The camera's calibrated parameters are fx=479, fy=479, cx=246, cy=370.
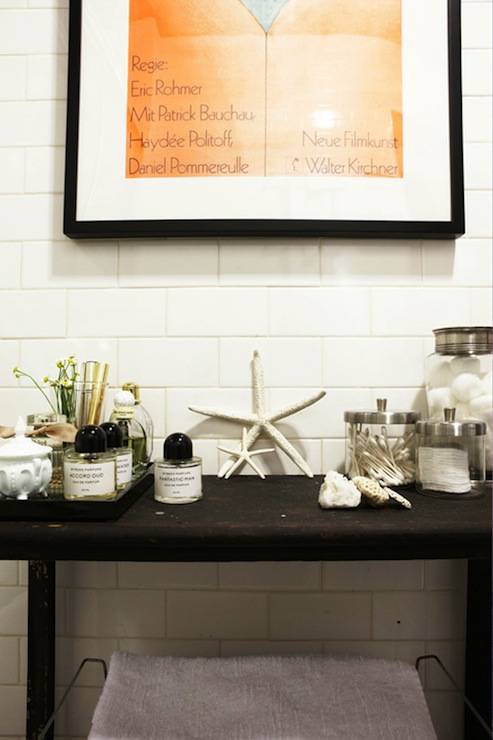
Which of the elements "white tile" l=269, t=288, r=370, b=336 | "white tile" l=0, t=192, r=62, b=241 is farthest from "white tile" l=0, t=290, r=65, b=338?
"white tile" l=269, t=288, r=370, b=336

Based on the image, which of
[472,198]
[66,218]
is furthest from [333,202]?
[66,218]

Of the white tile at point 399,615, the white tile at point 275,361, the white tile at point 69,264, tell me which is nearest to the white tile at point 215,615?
the white tile at point 399,615

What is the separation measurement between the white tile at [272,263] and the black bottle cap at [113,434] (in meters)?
0.38

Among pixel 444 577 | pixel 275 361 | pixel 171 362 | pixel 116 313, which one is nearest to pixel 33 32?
pixel 116 313

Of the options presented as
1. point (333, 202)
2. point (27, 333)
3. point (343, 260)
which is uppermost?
point (333, 202)

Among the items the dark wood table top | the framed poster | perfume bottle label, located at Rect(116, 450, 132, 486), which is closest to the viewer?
the dark wood table top

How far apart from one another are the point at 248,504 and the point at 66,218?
660mm

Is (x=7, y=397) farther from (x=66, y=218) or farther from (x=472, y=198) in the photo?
(x=472, y=198)

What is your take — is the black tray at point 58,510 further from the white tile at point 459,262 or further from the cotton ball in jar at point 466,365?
the white tile at point 459,262

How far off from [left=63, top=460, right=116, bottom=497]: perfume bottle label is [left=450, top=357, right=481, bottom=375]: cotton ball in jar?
0.62 meters

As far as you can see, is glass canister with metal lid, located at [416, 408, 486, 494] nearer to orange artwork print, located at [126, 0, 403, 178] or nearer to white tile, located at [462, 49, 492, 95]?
orange artwork print, located at [126, 0, 403, 178]

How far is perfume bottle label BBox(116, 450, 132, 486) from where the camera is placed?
2.37 ft

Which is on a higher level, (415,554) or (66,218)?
(66,218)

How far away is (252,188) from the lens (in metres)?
0.95
